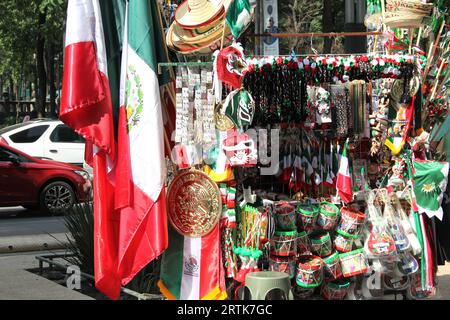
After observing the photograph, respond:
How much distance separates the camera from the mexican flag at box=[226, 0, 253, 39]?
646 centimetres

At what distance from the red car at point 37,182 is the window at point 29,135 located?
11.5ft

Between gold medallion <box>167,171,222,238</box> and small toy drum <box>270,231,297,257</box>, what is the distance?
605 mm

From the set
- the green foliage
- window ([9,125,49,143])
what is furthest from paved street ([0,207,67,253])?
the green foliage

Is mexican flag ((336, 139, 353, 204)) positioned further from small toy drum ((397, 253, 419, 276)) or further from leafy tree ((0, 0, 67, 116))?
leafy tree ((0, 0, 67, 116))

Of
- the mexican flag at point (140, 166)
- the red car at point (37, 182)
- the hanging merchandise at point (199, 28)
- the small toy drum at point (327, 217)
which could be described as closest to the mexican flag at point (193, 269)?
the mexican flag at point (140, 166)

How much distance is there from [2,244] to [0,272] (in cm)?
179

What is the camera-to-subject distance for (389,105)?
7.86m

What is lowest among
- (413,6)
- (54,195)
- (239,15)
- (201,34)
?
(54,195)

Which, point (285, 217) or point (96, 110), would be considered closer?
point (96, 110)

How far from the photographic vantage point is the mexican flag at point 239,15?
6457 mm

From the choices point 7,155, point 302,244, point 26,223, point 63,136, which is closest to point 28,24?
point 63,136

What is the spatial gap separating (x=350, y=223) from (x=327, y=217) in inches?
9.0

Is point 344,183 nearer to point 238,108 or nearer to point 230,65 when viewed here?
point 238,108

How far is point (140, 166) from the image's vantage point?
6.54 metres
